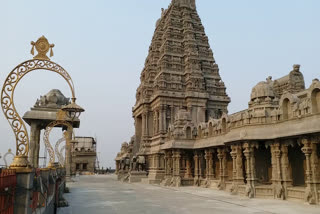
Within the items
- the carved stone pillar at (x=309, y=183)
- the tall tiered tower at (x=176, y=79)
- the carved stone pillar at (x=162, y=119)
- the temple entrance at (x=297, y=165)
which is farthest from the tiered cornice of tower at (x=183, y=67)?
the carved stone pillar at (x=309, y=183)

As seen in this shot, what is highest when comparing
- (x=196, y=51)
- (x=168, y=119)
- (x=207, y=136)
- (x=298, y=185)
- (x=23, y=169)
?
(x=196, y=51)

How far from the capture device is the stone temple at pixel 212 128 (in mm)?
17359

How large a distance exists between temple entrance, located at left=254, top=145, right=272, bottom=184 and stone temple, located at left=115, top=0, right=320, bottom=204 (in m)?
0.07

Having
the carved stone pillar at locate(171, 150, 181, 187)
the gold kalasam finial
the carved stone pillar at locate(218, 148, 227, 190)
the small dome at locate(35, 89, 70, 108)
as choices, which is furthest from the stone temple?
the gold kalasam finial

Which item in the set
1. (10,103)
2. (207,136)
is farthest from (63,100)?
(10,103)

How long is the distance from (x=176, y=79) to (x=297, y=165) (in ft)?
87.6

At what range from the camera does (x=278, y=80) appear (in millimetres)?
26656

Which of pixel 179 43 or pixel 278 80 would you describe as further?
pixel 179 43

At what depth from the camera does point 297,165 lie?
64.5 feet

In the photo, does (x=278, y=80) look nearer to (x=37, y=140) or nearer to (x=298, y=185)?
(x=298, y=185)

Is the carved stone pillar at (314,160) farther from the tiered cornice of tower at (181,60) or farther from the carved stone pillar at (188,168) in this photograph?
the tiered cornice of tower at (181,60)

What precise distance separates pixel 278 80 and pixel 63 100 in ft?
82.0

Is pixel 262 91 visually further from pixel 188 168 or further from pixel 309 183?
pixel 188 168

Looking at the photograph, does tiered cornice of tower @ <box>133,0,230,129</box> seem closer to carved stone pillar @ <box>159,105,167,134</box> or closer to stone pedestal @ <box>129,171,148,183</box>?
carved stone pillar @ <box>159,105,167,134</box>
